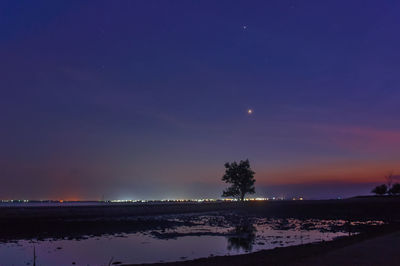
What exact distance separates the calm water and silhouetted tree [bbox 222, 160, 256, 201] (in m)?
73.3

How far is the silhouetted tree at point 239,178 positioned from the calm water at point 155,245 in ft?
241

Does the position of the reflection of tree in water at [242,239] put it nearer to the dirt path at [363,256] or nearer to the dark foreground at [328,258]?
the dark foreground at [328,258]

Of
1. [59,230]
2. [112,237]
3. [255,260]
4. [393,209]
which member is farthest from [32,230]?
[393,209]

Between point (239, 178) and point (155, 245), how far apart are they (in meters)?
86.7

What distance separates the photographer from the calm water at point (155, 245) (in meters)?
28.8

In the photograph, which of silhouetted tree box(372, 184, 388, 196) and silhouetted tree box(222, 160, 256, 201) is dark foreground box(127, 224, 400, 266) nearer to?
silhouetted tree box(222, 160, 256, 201)

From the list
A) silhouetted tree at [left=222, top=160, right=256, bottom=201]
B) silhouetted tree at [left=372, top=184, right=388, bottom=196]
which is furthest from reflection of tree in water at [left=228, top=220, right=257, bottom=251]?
silhouetted tree at [left=372, top=184, right=388, bottom=196]

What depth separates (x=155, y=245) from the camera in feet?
115

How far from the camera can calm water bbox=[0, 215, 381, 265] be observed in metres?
28.8

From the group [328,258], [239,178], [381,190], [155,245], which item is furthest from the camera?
[381,190]

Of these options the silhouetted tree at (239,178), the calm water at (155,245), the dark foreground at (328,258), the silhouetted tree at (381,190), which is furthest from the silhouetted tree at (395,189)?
the dark foreground at (328,258)

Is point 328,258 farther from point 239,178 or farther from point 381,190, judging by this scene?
point 381,190

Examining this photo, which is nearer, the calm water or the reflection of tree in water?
the calm water

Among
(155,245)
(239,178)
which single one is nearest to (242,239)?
(155,245)
